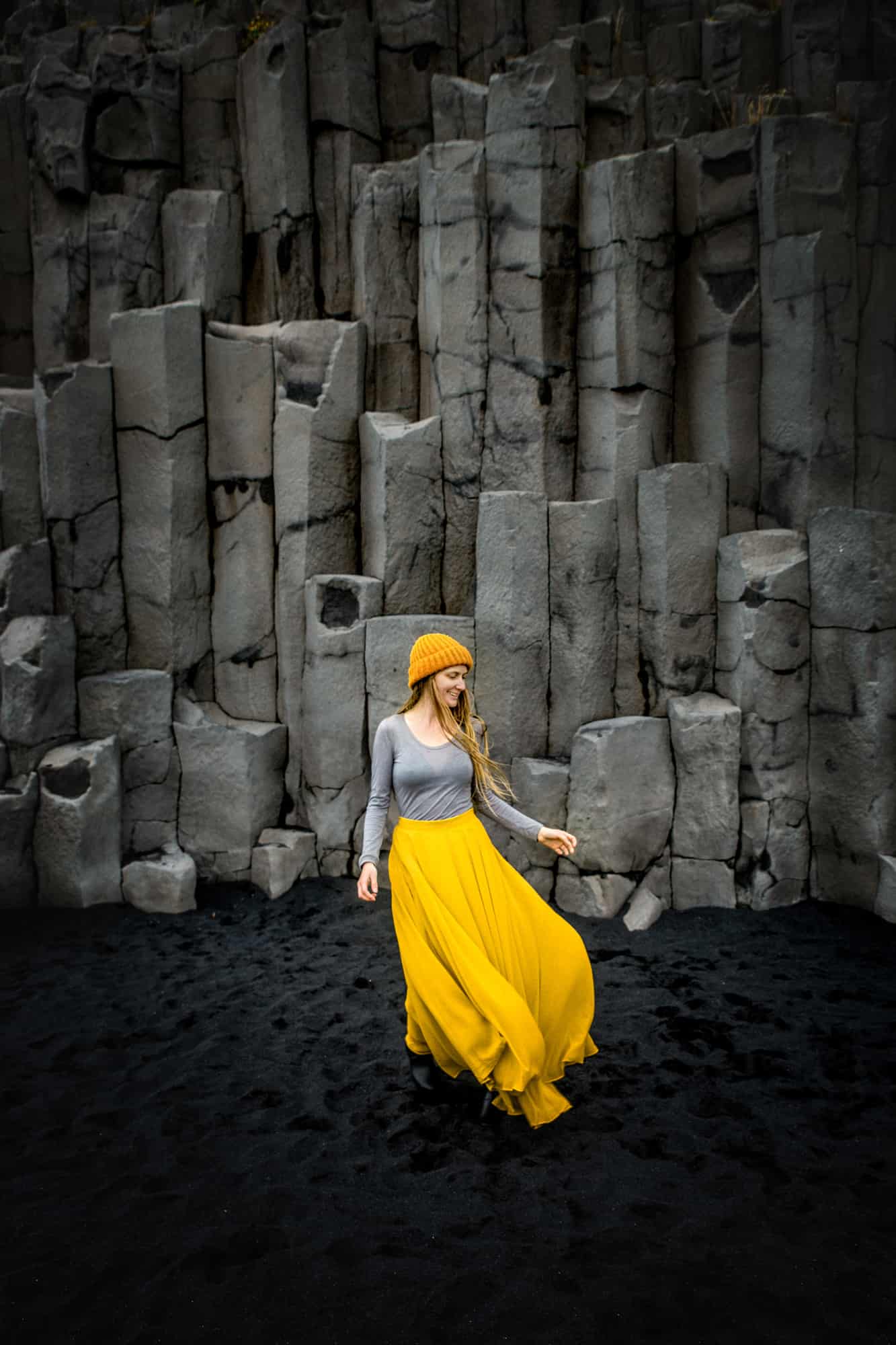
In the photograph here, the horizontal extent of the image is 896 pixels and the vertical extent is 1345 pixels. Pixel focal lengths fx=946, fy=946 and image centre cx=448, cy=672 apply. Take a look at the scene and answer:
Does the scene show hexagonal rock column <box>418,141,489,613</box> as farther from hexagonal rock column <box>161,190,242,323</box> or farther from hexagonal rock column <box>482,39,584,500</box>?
hexagonal rock column <box>161,190,242,323</box>

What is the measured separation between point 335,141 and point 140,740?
198 inches

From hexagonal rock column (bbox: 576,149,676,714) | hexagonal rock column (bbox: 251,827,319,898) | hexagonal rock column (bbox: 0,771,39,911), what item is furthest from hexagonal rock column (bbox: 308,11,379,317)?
hexagonal rock column (bbox: 0,771,39,911)

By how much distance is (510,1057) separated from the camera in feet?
11.5

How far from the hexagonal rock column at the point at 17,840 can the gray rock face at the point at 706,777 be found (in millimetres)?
4308

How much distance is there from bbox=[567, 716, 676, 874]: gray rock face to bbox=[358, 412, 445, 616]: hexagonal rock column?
163 centimetres

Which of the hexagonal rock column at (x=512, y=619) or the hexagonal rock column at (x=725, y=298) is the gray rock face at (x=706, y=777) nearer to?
the hexagonal rock column at (x=512, y=619)

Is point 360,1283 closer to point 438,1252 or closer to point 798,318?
point 438,1252

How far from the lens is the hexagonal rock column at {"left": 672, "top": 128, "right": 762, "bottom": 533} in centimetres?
655

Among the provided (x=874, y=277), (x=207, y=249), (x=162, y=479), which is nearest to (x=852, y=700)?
(x=874, y=277)

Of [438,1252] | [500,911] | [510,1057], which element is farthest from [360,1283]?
[500,911]

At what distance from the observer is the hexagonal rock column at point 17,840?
20.4 feet

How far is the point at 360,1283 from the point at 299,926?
3.39 metres

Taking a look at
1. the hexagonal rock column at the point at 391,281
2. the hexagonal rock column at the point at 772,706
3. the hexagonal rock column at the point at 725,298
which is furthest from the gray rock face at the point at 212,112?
the hexagonal rock column at the point at 772,706

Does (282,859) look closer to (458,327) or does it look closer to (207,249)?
(458,327)
